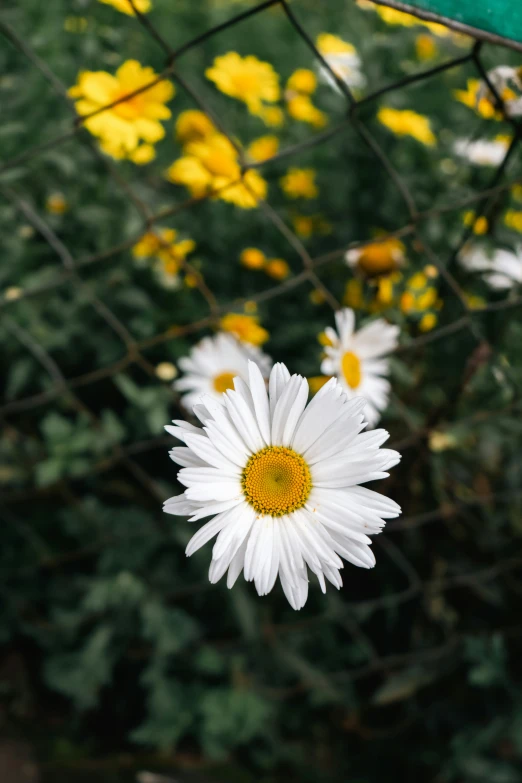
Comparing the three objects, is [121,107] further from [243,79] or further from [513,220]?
[513,220]

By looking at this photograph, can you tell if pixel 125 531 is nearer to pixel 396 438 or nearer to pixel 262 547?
pixel 396 438

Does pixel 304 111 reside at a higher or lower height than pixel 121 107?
higher

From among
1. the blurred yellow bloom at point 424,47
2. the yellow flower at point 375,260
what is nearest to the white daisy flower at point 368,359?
the yellow flower at point 375,260

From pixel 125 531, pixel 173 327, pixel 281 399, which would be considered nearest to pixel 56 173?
pixel 173 327

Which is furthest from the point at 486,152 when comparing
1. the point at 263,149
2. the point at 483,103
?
the point at 263,149

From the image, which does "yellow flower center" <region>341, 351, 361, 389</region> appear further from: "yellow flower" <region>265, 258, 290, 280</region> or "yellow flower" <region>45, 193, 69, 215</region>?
"yellow flower" <region>45, 193, 69, 215</region>

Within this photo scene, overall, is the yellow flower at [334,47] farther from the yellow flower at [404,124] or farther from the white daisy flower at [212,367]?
the white daisy flower at [212,367]
